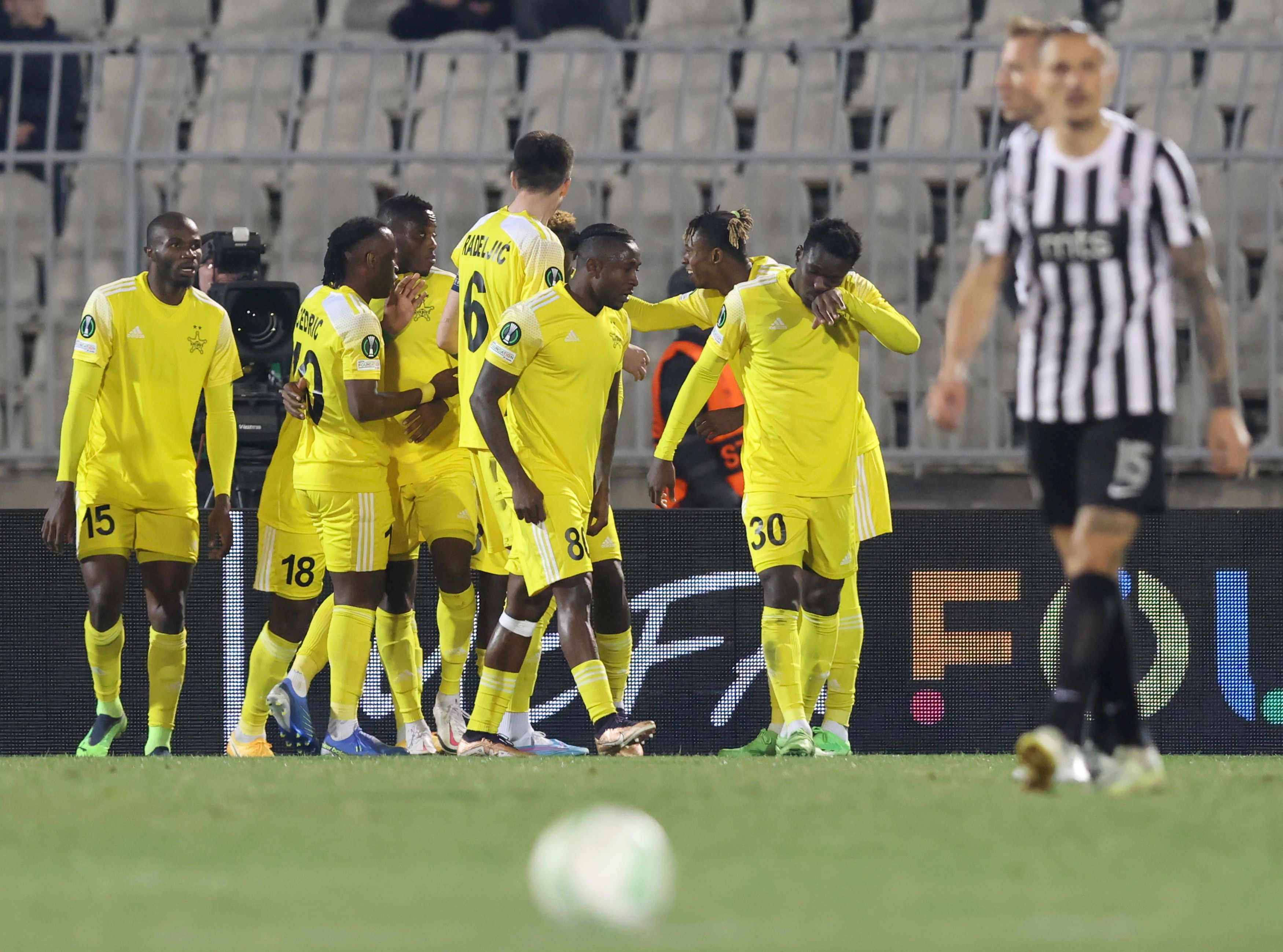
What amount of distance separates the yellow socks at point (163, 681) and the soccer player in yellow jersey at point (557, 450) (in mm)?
1260

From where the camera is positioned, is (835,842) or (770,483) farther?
(770,483)

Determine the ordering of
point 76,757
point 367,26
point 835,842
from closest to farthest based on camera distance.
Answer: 1. point 835,842
2. point 76,757
3. point 367,26

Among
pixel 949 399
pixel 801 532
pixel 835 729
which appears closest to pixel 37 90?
pixel 801 532

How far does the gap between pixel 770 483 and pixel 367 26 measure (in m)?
6.46

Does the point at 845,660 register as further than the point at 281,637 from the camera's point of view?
No

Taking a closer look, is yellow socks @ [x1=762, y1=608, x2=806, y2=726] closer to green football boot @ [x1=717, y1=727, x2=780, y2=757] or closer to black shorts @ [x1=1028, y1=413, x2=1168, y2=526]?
green football boot @ [x1=717, y1=727, x2=780, y2=757]

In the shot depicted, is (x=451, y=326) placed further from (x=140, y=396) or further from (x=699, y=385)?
(x=140, y=396)

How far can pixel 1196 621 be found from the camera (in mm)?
7969

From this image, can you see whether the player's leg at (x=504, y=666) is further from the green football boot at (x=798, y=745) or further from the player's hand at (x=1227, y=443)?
the player's hand at (x=1227, y=443)

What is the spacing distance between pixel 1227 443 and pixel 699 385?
289 centimetres

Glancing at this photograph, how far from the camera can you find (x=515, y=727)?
7.37m

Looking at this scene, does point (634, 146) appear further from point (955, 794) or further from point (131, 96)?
point (955, 794)

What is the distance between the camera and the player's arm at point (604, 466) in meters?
7.25

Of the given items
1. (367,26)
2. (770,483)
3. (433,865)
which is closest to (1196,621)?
(770,483)
